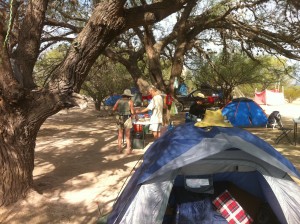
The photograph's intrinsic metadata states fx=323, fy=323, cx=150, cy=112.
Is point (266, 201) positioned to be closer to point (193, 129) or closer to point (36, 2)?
point (193, 129)

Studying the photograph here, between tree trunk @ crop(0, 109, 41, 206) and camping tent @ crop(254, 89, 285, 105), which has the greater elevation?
camping tent @ crop(254, 89, 285, 105)

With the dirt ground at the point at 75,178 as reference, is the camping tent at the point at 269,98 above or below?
above

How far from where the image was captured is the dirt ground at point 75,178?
15.5ft

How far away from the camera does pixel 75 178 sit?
632 centimetres

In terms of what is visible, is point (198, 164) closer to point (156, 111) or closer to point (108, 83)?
point (156, 111)

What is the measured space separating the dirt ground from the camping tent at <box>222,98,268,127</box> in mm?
1779

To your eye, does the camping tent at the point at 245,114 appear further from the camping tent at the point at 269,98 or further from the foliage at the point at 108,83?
the camping tent at the point at 269,98

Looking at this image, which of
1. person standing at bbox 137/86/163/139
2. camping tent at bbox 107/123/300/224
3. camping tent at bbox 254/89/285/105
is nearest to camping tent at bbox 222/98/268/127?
person standing at bbox 137/86/163/139

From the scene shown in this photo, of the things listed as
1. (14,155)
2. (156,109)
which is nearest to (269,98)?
(156,109)

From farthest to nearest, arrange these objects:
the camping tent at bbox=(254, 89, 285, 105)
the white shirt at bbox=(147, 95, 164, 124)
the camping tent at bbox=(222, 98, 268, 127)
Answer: the camping tent at bbox=(254, 89, 285, 105), the camping tent at bbox=(222, 98, 268, 127), the white shirt at bbox=(147, 95, 164, 124)

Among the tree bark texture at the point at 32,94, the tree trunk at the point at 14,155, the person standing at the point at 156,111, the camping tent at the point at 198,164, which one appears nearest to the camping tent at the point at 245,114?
the person standing at the point at 156,111

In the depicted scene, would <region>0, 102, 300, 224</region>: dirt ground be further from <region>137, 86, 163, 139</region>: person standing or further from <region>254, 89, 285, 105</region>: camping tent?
<region>254, 89, 285, 105</region>: camping tent

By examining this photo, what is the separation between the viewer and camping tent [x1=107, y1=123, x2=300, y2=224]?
3.73m

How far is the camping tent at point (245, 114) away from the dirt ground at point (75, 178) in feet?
5.84
